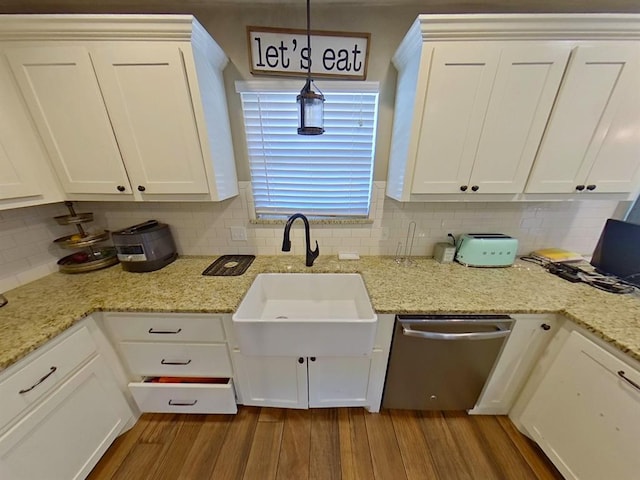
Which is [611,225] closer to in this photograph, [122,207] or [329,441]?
[329,441]

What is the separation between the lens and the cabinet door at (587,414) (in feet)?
2.82

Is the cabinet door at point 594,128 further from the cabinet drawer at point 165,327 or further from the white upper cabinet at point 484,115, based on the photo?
the cabinet drawer at point 165,327

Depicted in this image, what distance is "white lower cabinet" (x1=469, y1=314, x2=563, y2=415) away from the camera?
113 cm

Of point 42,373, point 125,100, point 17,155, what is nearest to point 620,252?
point 125,100

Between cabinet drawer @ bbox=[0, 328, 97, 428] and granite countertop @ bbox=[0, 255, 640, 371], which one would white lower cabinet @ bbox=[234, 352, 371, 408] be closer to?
granite countertop @ bbox=[0, 255, 640, 371]

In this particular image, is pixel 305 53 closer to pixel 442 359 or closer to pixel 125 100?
pixel 125 100

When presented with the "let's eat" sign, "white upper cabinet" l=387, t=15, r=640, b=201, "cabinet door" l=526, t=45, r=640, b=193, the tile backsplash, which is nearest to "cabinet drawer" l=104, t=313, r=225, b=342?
the tile backsplash

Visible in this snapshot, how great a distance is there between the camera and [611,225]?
1405 mm

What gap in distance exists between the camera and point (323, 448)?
1268mm

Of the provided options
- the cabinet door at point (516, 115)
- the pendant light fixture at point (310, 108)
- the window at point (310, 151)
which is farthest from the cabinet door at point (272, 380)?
the cabinet door at point (516, 115)

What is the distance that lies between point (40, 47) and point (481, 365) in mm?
2742

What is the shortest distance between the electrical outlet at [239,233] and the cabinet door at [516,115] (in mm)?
1542

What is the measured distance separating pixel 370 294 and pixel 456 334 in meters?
0.46

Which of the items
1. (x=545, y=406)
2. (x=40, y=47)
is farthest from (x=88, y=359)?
(x=545, y=406)
